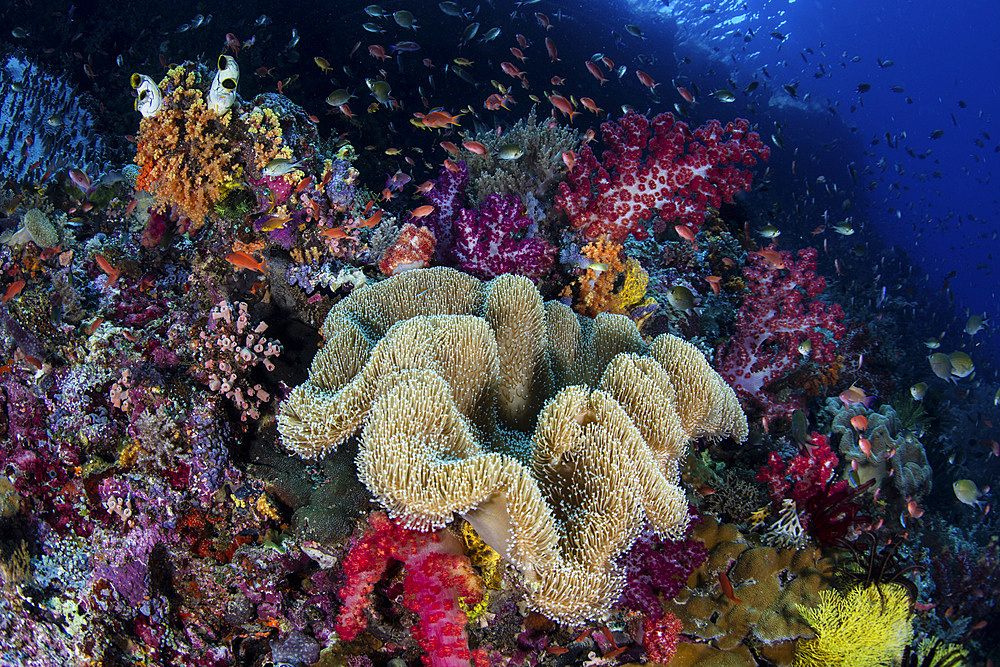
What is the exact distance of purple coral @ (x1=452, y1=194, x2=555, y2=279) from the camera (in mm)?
4875

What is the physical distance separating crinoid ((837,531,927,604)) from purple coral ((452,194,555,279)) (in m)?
3.56

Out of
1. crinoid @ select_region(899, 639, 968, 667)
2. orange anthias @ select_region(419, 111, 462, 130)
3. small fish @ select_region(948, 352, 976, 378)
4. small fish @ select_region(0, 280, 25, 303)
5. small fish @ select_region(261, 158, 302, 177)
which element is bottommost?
crinoid @ select_region(899, 639, 968, 667)

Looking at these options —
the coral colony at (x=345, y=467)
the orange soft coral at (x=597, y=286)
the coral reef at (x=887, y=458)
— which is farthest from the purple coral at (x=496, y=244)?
the coral reef at (x=887, y=458)

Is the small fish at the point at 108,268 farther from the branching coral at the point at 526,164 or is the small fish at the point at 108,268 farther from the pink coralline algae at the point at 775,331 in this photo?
the pink coralline algae at the point at 775,331

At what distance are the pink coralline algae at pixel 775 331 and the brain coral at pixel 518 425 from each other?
8.09 feet

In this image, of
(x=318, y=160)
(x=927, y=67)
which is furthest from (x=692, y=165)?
(x=927, y=67)

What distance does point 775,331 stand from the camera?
5.38 metres

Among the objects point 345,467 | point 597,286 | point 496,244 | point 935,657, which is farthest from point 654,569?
point 496,244

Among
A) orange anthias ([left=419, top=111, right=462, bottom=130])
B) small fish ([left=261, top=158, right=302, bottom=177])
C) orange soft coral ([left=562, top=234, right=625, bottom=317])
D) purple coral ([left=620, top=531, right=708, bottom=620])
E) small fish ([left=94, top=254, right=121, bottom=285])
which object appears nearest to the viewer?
purple coral ([left=620, top=531, right=708, bottom=620])

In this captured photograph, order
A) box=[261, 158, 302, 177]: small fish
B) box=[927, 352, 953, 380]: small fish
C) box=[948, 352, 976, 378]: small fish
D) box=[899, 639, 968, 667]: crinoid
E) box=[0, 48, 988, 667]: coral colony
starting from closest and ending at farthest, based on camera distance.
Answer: box=[0, 48, 988, 667]: coral colony < box=[899, 639, 968, 667]: crinoid < box=[261, 158, 302, 177]: small fish < box=[948, 352, 976, 378]: small fish < box=[927, 352, 953, 380]: small fish

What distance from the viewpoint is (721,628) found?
2.86m

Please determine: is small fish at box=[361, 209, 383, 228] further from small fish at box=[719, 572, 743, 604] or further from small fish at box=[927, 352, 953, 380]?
small fish at box=[927, 352, 953, 380]

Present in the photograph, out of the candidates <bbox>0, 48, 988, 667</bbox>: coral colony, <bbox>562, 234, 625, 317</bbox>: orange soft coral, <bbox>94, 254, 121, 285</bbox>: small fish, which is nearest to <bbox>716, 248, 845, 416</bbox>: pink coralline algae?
<bbox>0, 48, 988, 667</bbox>: coral colony

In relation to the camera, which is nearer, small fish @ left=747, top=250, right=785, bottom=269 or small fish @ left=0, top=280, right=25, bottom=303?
small fish @ left=0, top=280, right=25, bottom=303
